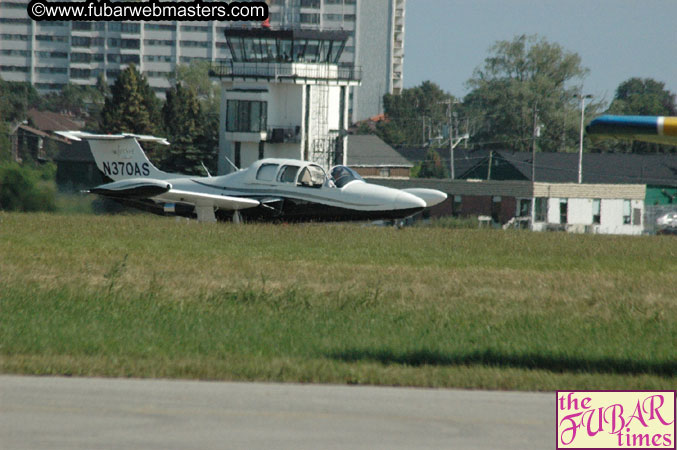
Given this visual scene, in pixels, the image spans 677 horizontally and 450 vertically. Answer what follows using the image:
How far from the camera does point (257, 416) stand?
7.42 meters

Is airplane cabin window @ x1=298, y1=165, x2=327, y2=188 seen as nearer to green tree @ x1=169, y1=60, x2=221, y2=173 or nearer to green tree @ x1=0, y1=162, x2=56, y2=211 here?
green tree @ x1=0, y1=162, x2=56, y2=211

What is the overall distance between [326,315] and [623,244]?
49.1ft

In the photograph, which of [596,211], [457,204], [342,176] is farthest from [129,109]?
[342,176]

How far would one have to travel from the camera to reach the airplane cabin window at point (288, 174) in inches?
1147

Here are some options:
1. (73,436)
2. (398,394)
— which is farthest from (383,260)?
(73,436)

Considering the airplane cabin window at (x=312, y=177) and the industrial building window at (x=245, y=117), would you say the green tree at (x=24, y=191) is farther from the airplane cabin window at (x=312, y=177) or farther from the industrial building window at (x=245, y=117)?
the industrial building window at (x=245, y=117)

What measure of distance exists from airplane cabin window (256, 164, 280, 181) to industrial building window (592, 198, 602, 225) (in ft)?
115

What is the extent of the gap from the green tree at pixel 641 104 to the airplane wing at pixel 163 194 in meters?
52.1

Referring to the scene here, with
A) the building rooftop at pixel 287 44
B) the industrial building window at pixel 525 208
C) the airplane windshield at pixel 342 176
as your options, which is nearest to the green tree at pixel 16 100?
the building rooftop at pixel 287 44

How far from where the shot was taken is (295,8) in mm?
59125

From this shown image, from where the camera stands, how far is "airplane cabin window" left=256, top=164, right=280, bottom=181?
29.4 m

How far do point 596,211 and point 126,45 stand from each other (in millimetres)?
122913

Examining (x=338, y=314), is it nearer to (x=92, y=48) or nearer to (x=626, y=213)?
(x=626, y=213)

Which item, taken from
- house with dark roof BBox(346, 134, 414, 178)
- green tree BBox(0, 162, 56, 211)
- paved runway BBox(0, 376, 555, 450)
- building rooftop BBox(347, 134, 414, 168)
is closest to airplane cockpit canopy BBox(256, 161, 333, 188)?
green tree BBox(0, 162, 56, 211)
